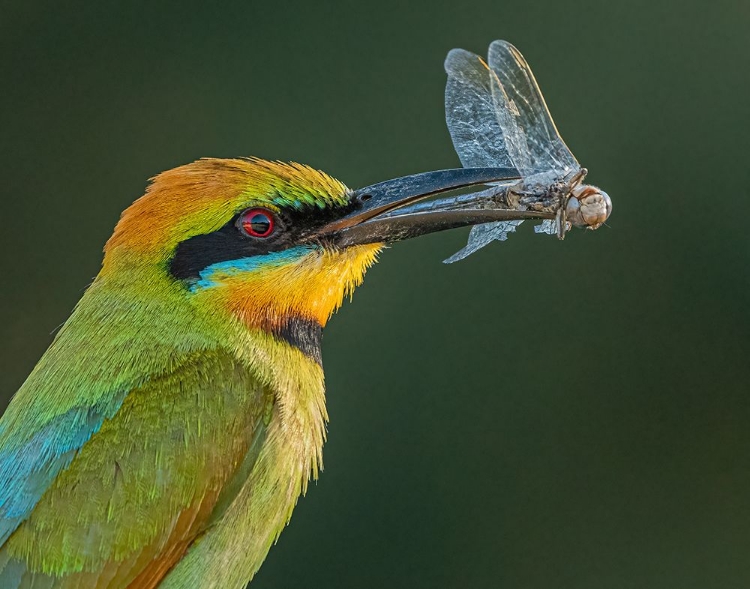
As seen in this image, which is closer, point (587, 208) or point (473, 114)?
point (587, 208)

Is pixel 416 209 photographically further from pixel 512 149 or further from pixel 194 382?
pixel 194 382

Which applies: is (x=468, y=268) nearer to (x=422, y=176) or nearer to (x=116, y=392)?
(x=422, y=176)

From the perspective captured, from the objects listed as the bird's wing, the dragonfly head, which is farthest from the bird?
the dragonfly head

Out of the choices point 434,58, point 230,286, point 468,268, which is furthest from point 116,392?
point 434,58

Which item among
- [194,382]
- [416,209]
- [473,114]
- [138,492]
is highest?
[473,114]

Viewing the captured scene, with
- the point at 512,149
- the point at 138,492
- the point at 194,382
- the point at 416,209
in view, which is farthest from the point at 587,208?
the point at 138,492

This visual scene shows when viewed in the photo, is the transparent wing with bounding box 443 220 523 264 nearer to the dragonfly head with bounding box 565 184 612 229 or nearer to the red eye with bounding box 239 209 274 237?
the dragonfly head with bounding box 565 184 612 229

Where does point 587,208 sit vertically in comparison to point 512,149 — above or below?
below
